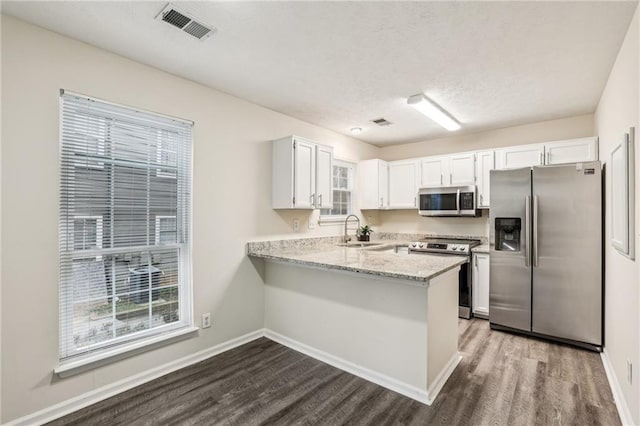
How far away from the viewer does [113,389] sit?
2316 millimetres

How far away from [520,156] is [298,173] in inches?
111

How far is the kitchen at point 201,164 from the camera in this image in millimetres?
1929

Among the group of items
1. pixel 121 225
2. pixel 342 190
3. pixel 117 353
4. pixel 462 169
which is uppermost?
pixel 462 169

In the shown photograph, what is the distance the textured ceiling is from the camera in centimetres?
185

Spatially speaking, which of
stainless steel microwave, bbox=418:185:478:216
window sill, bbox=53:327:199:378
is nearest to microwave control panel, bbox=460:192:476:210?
stainless steel microwave, bbox=418:185:478:216

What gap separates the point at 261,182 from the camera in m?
3.45

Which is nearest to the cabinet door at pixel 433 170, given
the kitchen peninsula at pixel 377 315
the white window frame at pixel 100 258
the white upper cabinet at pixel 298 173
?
the white upper cabinet at pixel 298 173

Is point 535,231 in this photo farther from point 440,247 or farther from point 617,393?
point 617,393

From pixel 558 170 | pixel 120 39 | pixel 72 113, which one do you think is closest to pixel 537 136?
pixel 558 170

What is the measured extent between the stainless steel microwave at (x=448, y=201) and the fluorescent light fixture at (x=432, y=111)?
850 millimetres

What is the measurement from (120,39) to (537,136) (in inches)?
183

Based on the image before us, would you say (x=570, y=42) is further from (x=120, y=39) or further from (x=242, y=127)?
(x=120, y=39)

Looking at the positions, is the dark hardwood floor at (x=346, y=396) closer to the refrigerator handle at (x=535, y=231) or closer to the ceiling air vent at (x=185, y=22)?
the refrigerator handle at (x=535, y=231)

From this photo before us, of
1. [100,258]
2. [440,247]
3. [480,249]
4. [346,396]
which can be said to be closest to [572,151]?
[480,249]
